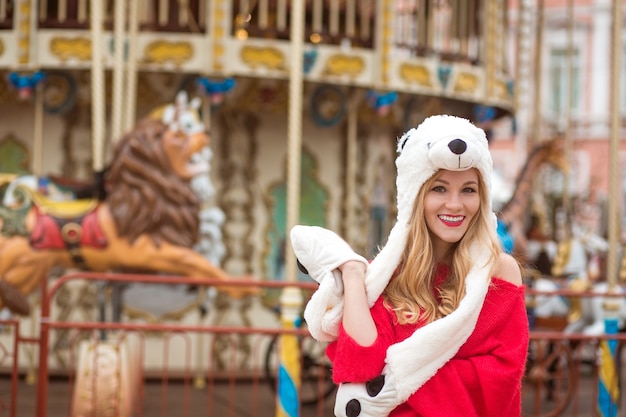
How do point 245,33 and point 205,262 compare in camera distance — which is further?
point 245,33

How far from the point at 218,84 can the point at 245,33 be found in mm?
794

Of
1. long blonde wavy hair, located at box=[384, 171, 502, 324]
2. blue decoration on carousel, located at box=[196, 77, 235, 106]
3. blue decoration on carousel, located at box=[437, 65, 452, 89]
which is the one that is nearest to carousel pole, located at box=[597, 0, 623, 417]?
blue decoration on carousel, located at box=[437, 65, 452, 89]

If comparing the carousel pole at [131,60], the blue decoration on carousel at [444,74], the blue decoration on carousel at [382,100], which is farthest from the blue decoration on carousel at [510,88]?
the carousel pole at [131,60]

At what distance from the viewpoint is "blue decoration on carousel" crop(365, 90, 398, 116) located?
33.5 ft

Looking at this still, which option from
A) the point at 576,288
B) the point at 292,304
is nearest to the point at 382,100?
the point at 576,288

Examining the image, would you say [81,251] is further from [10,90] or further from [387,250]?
[387,250]

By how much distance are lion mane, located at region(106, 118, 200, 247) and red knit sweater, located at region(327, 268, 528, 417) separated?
557cm

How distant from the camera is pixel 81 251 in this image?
27.2 feet

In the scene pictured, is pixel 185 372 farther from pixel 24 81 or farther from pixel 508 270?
pixel 508 270

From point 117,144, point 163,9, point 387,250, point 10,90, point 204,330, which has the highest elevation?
point 163,9

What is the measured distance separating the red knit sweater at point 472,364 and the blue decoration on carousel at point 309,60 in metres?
7.18

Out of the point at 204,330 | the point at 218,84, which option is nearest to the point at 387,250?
the point at 204,330

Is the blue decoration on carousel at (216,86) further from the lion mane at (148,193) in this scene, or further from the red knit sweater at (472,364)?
the red knit sweater at (472,364)

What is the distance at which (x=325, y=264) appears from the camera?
9.22ft
